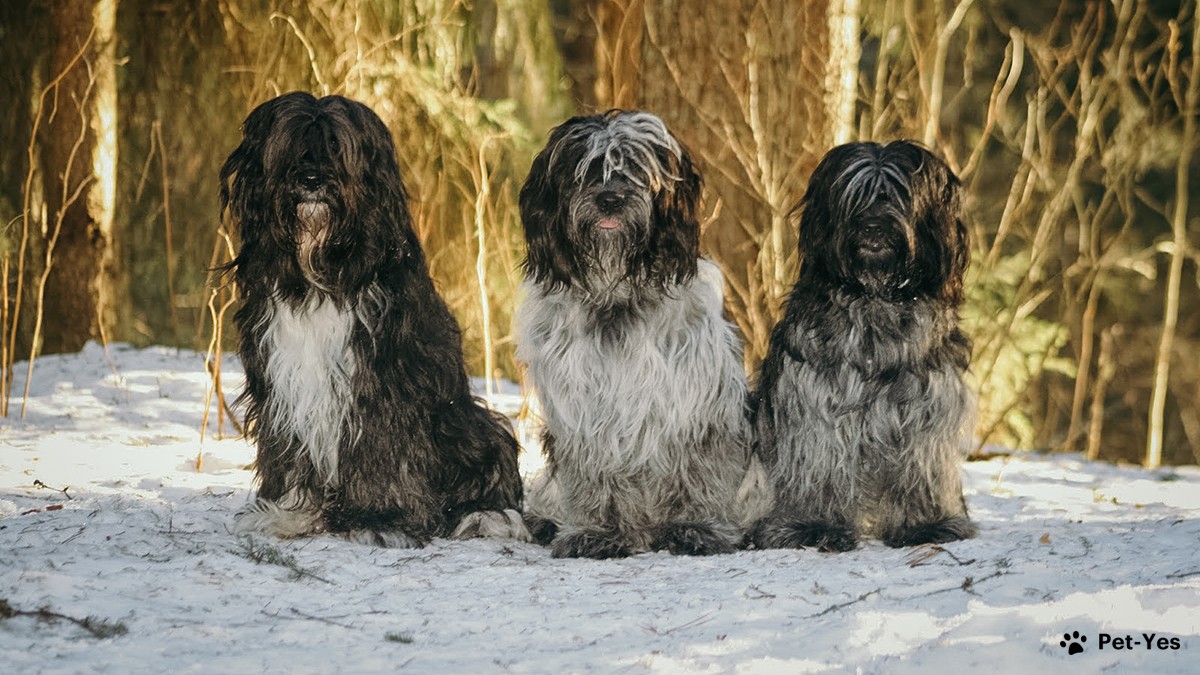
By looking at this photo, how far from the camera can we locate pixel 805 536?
16.1 ft

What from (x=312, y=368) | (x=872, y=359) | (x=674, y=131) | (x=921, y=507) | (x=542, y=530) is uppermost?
(x=674, y=131)

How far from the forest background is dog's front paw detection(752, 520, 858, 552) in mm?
Answer: 1365

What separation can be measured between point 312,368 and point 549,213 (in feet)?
3.38

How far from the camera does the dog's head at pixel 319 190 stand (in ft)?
15.2

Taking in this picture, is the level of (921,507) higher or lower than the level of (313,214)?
lower

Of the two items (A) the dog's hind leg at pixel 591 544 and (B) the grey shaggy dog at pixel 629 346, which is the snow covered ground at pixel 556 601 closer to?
(A) the dog's hind leg at pixel 591 544

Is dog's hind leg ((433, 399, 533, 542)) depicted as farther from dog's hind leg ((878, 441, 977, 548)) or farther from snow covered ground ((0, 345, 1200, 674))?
dog's hind leg ((878, 441, 977, 548))

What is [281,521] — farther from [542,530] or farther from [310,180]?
[310,180]

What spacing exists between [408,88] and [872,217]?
4.99 metres

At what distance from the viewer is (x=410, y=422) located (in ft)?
16.1

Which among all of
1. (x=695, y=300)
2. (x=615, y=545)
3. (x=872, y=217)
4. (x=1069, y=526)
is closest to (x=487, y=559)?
(x=615, y=545)

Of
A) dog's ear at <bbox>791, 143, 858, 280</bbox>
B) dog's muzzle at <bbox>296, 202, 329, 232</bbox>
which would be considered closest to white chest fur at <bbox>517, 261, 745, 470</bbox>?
dog's ear at <bbox>791, 143, 858, 280</bbox>

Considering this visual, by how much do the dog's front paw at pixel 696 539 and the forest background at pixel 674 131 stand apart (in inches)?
44.5

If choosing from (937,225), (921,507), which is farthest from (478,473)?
(937,225)
